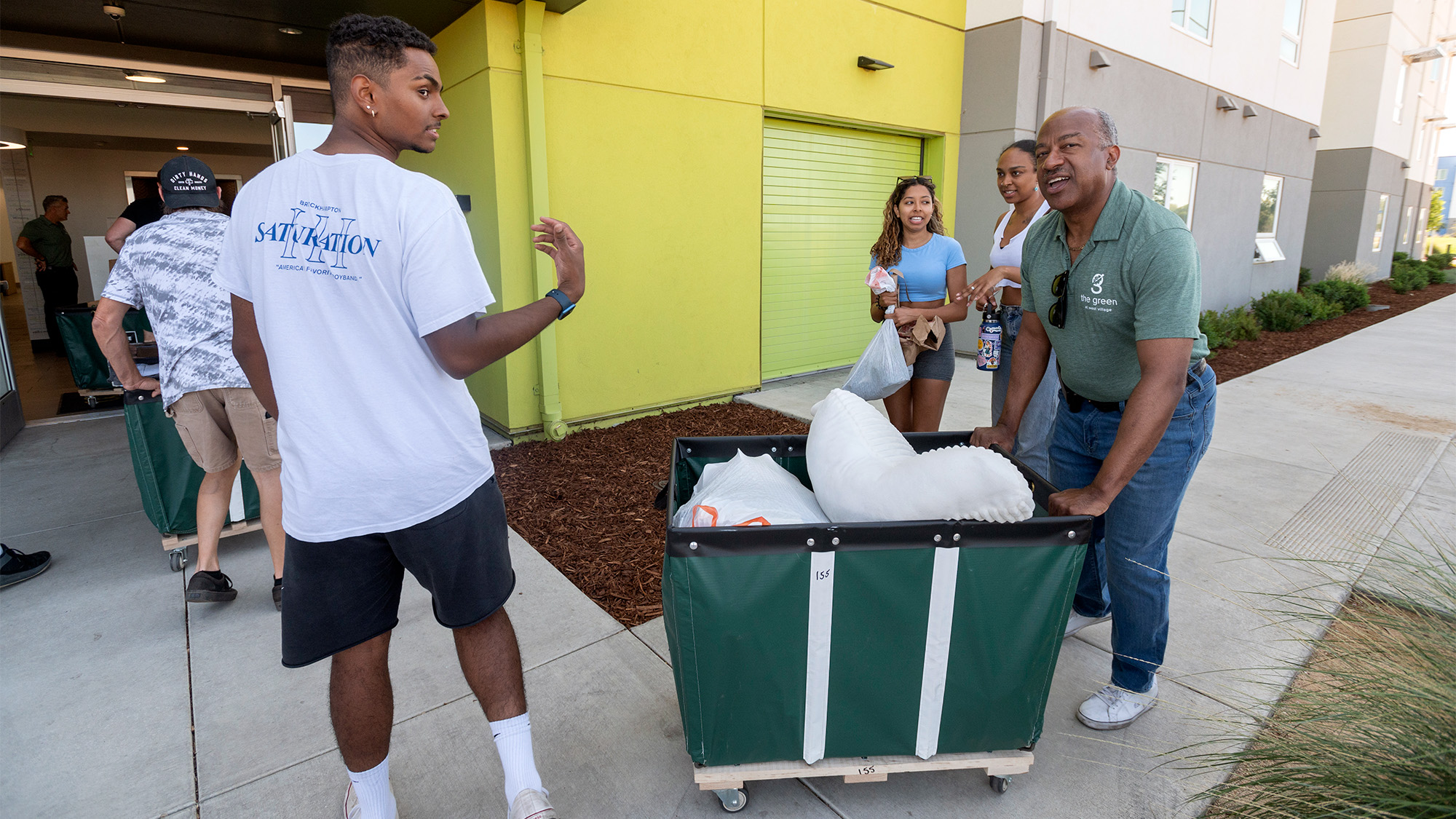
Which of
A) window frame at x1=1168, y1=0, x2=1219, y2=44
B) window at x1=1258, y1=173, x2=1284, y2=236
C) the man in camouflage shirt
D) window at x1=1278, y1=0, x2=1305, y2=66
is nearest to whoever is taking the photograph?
the man in camouflage shirt

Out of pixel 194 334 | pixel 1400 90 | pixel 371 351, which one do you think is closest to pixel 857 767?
pixel 371 351

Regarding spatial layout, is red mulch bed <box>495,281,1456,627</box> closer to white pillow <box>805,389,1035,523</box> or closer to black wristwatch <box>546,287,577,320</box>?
white pillow <box>805,389,1035,523</box>

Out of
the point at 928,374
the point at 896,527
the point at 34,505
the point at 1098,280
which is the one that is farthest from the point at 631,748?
the point at 34,505

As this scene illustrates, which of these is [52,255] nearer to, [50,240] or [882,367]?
[50,240]

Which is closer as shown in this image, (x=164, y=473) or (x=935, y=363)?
(x=164, y=473)

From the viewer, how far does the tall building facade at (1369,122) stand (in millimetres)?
18719

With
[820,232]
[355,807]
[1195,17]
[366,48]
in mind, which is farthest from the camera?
[1195,17]

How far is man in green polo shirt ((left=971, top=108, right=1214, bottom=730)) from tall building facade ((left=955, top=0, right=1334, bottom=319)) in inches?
277

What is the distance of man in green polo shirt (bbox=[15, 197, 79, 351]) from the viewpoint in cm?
962

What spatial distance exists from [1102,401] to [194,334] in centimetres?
383

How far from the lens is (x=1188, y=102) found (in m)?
11.3

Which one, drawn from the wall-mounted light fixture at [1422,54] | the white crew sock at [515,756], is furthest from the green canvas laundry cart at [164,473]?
the wall-mounted light fixture at [1422,54]

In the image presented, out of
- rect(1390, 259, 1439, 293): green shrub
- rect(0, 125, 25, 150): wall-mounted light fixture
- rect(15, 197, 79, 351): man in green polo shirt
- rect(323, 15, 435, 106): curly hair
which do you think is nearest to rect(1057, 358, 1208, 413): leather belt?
rect(323, 15, 435, 106): curly hair

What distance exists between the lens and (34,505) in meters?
4.70
